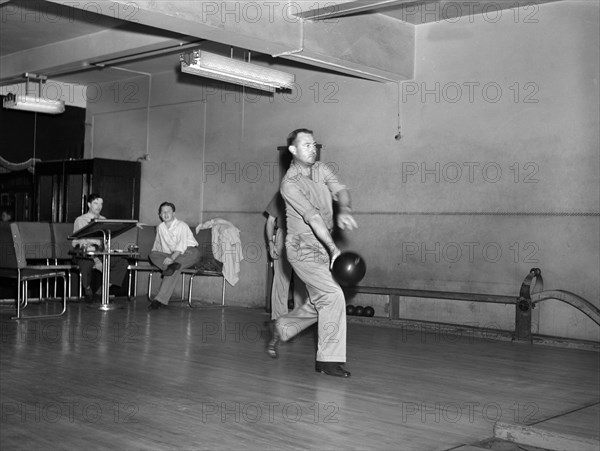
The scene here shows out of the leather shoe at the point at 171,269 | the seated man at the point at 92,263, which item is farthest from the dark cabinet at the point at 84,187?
the leather shoe at the point at 171,269

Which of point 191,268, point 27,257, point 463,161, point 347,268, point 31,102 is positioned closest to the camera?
point 347,268

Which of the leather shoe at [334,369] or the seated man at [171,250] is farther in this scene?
the seated man at [171,250]

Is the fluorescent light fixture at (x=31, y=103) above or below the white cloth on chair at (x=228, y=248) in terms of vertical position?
above

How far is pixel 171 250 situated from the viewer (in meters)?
10.5

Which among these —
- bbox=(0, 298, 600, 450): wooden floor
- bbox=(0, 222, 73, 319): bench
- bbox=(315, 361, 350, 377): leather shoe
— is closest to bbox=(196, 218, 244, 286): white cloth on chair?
bbox=(0, 222, 73, 319): bench

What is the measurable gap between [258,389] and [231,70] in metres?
4.25

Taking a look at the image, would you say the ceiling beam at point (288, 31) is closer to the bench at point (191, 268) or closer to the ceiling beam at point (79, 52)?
the ceiling beam at point (79, 52)

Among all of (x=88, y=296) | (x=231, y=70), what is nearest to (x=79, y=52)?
(x=231, y=70)

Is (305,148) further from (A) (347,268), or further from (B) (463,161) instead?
(B) (463,161)

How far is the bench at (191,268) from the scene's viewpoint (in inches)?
420

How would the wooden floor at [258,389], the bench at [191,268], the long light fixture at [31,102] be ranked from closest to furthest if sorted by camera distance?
1. the wooden floor at [258,389]
2. the bench at [191,268]
3. the long light fixture at [31,102]

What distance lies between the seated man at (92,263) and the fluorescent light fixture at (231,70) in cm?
289

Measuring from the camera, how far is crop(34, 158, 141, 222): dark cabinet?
12102 mm

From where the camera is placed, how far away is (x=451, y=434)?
415 cm
